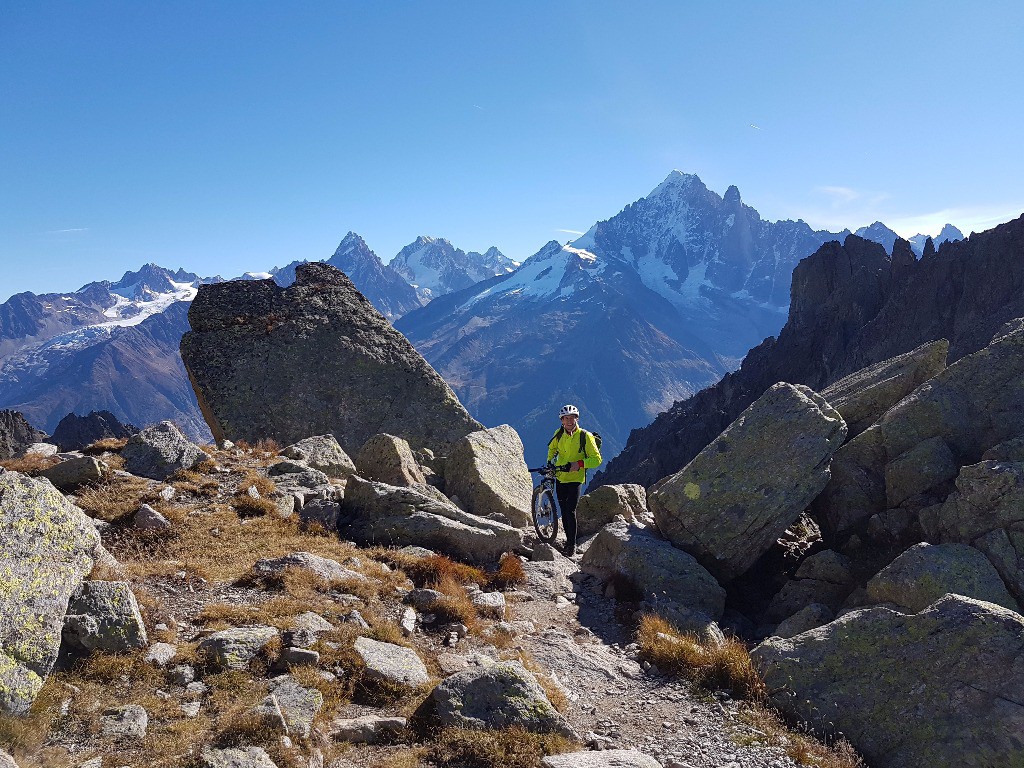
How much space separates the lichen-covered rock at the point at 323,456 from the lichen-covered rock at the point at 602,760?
48.4ft

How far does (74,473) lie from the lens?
15.7m

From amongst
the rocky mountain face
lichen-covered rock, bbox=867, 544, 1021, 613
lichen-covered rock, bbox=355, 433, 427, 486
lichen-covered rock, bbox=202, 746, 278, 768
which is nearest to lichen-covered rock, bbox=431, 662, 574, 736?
lichen-covered rock, bbox=202, 746, 278, 768

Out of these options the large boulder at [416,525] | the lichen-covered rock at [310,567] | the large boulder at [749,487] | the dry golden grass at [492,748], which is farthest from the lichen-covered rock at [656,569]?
the dry golden grass at [492,748]

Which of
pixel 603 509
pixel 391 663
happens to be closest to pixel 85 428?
pixel 603 509

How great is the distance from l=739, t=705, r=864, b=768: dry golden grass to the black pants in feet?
29.9

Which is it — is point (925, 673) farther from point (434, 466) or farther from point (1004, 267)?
point (1004, 267)

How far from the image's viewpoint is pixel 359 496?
17.3 m

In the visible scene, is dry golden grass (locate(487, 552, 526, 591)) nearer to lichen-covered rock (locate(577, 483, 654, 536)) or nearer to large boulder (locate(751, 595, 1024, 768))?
large boulder (locate(751, 595, 1024, 768))

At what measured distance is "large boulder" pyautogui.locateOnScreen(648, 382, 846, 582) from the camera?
17.2 metres

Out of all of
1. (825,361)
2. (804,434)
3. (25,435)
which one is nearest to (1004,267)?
(825,361)

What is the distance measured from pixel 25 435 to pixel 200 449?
126733 mm

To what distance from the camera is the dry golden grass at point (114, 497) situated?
14.1 meters

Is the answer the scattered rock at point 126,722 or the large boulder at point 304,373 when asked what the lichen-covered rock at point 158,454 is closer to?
the large boulder at point 304,373

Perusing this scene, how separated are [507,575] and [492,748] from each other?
7479mm
